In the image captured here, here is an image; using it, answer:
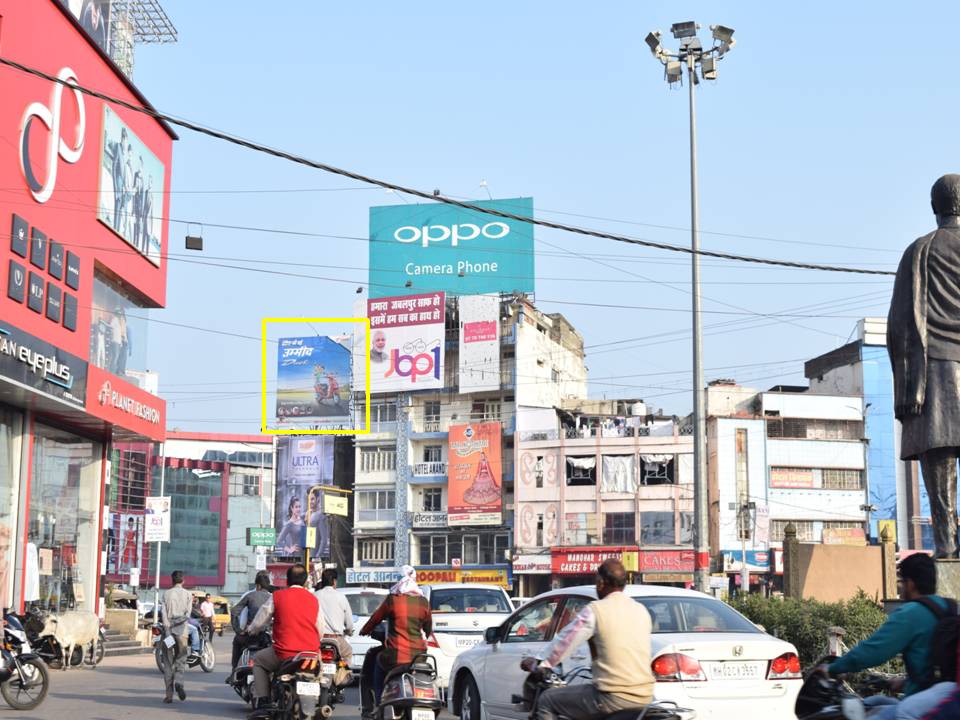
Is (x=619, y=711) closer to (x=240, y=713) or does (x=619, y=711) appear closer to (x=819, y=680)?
(x=819, y=680)

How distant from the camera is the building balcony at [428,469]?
235ft

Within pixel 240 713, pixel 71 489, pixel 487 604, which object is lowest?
pixel 240 713

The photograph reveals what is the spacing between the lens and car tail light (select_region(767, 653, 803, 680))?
9625mm

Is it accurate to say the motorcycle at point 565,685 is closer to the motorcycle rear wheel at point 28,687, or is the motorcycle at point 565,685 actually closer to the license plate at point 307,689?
the license plate at point 307,689

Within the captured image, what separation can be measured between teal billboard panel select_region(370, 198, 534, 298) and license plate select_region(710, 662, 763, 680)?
61029mm

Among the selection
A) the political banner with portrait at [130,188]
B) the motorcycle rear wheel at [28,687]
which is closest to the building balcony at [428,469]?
the political banner with portrait at [130,188]

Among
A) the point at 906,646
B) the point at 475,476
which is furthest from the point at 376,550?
the point at 906,646

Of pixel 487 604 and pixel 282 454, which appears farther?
pixel 282 454

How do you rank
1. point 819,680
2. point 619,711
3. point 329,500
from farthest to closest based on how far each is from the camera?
point 329,500 → point 619,711 → point 819,680

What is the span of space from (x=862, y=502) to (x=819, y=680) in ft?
204

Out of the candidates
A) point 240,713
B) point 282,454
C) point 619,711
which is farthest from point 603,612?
point 282,454

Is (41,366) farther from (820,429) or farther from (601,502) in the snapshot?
(820,429)

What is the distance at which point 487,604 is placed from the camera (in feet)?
59.7

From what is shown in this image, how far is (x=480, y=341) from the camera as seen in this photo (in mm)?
71250
